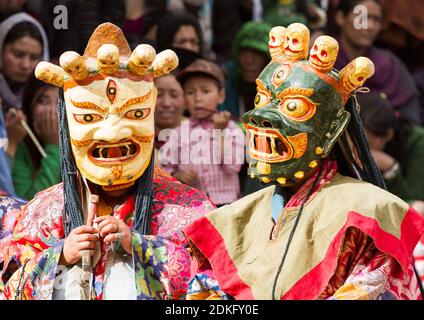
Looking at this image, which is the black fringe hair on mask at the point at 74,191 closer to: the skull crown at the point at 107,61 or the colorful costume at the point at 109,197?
the colorful costume at the point at 109,197

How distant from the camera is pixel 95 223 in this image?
662cm

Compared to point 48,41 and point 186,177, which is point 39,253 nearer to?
point 186,177

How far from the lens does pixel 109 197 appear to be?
688 cm

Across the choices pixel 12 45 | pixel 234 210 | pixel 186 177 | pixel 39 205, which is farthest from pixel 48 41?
pixel 234 210

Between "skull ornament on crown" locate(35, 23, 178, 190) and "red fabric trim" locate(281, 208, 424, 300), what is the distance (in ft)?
3.15

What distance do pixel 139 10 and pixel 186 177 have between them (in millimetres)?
1530

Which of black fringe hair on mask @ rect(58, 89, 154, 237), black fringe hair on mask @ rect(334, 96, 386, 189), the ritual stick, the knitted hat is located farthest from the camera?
the knitted hat

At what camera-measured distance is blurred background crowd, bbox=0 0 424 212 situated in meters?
8.60

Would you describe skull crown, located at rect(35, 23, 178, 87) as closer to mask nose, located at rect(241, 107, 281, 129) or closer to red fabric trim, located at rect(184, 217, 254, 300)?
mask nose, located at rect(241, 107, 281, 129)

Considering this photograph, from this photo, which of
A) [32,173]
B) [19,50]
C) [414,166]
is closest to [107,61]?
[32,173]

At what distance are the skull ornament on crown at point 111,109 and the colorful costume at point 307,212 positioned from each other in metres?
0.47

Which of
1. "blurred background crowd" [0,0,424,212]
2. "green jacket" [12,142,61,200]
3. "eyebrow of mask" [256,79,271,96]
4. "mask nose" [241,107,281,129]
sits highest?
"eyebrow of mask" [256,79,271,96]

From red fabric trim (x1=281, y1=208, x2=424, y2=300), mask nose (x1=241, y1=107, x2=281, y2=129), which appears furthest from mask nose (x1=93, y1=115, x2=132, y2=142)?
red fabric trim (x1=281, y1=208, x2=424, y2=300)
